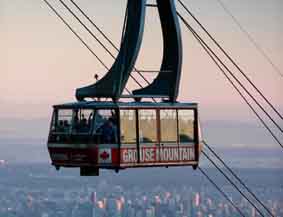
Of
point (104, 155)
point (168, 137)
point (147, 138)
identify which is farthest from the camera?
point (168, 137)

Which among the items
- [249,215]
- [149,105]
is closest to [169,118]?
[149,105]

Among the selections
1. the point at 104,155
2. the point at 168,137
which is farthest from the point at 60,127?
the point at 168,137

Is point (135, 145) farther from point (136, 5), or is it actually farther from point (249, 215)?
point (249, 215)

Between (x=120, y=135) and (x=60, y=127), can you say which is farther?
(x=60, y=127)

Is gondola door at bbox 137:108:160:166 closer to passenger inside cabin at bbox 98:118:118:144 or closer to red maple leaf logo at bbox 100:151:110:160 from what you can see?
passenger inside cabin at bbox 98:118:118:144

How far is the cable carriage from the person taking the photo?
46.9m

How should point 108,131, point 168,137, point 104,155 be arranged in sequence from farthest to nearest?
point 168,137
point 108,131
point 104,155

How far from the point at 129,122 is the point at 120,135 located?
520mm

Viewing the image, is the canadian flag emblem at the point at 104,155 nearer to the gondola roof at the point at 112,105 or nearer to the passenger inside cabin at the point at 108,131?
the passenger inside cabin at the point at 108,131

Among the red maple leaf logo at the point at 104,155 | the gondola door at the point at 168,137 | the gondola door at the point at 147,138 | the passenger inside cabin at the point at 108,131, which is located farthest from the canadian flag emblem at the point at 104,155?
the gondola door at the point at 168,137

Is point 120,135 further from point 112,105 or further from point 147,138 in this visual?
point 147,138

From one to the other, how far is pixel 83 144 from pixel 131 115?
1.58m

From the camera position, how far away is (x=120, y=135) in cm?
4691

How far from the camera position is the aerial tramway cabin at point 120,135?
4688 centimetres
